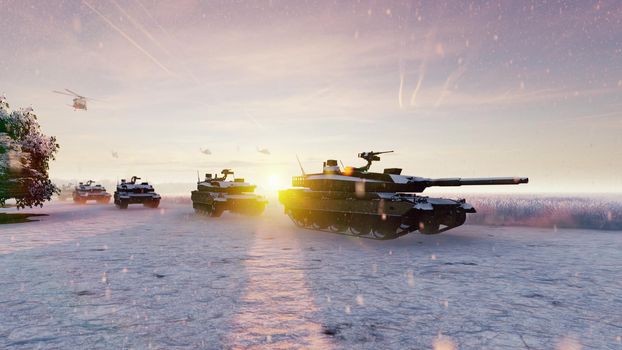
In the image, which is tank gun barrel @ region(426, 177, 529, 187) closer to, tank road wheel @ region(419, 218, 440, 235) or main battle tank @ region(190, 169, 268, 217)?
tank road wheel @ region(419, 218, 440, 235)

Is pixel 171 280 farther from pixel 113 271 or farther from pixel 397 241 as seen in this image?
pixel 397 241

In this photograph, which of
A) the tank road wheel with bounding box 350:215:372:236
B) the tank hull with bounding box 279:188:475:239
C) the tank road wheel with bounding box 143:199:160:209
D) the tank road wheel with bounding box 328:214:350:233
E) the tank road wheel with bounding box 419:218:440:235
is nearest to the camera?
the tank hull with bounding box 279:188:475:239

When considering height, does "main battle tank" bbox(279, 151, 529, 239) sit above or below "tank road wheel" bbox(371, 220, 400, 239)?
above

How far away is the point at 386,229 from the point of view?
43.3 ft

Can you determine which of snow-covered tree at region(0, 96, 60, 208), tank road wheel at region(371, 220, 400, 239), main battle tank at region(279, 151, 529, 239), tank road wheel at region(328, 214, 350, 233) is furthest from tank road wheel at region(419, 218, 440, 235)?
snow-covered tree at region(0, 96, 60, 208)

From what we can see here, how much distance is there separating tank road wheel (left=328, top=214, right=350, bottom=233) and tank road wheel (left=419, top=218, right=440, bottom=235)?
2.42 metres

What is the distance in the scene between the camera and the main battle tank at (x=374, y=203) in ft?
42.2

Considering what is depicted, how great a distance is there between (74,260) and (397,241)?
820 cm

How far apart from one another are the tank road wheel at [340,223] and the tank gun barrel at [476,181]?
9.12 ft

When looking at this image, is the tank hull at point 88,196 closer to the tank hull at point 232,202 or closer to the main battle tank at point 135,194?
the main battle tank at point 135,194

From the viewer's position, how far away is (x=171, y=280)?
741 cm

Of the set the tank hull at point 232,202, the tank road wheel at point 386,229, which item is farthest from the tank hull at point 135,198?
the tank road wheel at point 386,229

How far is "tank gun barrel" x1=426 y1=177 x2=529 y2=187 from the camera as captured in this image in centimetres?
1305

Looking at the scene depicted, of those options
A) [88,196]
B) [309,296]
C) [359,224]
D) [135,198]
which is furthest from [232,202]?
[88,196]
